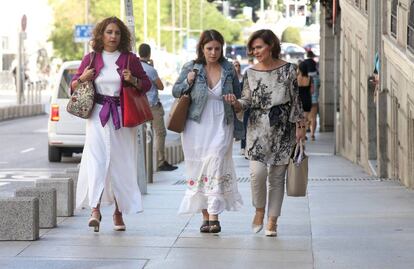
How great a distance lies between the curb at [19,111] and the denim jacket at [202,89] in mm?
29046

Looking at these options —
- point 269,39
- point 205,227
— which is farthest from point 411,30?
point 205,227

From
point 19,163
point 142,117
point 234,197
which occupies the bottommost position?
point 19,163

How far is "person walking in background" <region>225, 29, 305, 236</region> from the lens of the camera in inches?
419

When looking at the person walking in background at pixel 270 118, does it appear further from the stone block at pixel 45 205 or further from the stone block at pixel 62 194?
the stone block at pixel 62 194

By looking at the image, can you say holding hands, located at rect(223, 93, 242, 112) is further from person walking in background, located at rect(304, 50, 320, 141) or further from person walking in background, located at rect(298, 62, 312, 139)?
person walking in background, located at rect(304, 50, 320, 141)

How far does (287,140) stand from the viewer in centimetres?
1072

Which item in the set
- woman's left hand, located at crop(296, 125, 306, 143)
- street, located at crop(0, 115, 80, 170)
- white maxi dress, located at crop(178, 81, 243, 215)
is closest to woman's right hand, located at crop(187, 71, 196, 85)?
white maxi dress, located at crop(178, 81, 243, 215)

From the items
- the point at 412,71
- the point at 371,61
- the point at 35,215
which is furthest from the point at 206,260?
the point at 371,61

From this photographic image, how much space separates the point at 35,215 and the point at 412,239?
304 centimetres

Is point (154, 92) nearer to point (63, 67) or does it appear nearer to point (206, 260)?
point (63, 67)

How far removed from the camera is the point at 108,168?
1087 centimetres

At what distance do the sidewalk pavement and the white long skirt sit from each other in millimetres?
280

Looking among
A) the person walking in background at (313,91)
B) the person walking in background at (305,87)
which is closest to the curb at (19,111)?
the person walking in background at (313,91)

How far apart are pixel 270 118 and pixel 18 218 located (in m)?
2.25
